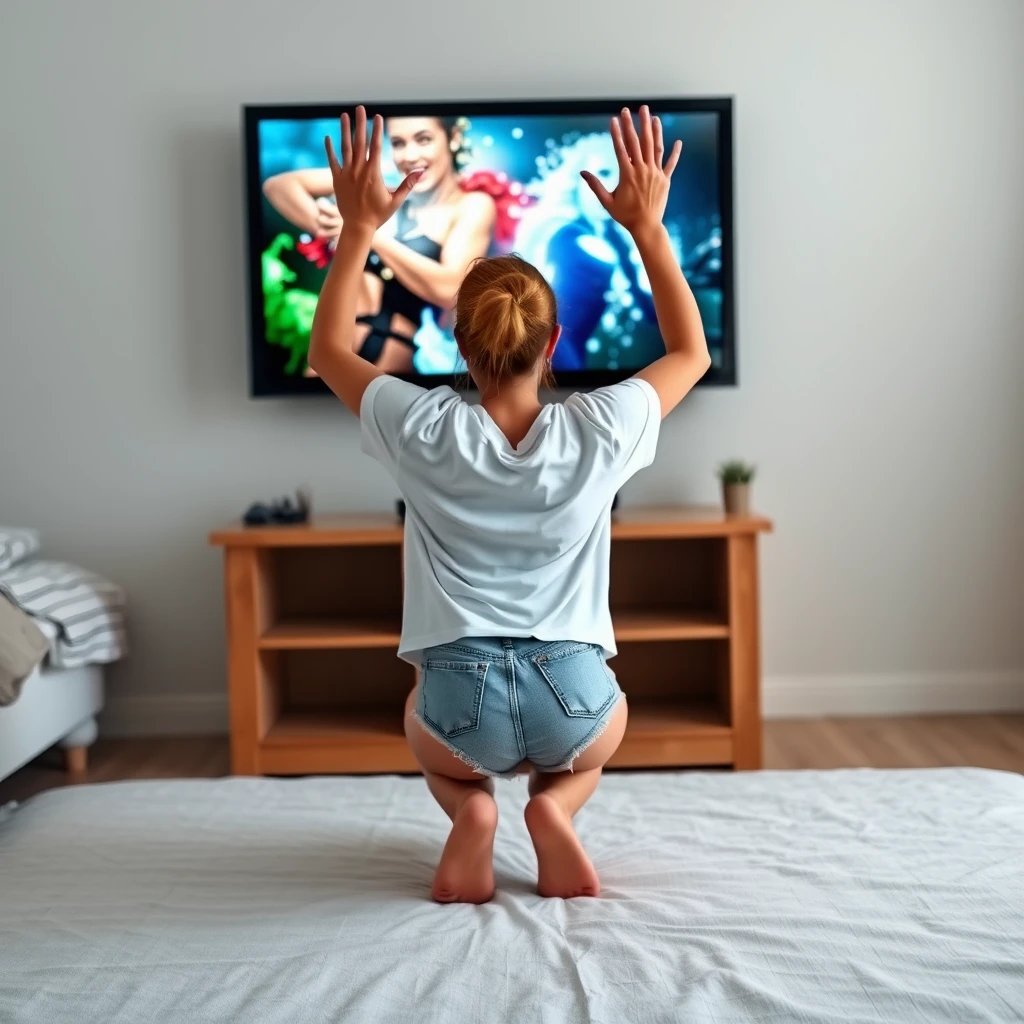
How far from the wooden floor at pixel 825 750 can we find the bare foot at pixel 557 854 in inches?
60.1

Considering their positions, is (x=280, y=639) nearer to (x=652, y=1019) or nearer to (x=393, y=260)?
(x=393, y=260)

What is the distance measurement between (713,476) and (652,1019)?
2413 millimetres

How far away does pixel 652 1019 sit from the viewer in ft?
4.41

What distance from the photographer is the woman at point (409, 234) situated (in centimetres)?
340

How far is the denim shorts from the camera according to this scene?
1.69 metres

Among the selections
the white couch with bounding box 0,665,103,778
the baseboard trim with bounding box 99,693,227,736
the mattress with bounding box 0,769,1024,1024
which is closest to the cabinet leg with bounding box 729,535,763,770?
the mattress with bounding box 0,769,1024,1024

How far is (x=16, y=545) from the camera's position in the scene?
3164mm

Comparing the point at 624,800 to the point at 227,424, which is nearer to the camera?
the point at 624,800

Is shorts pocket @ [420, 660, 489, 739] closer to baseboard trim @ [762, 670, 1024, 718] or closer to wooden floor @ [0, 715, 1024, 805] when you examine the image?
wooden floor @ [0, 715, 1024, 805]

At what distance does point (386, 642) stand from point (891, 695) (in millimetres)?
1608

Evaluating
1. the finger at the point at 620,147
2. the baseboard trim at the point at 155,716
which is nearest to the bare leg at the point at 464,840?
the finger at the point at 620,147

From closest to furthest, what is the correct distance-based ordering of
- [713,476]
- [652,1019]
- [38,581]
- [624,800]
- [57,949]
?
[652,1019] < [57,949] < [624,800] < [38,581] < [713,476]

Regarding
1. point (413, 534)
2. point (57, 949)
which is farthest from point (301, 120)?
point (57, 949)

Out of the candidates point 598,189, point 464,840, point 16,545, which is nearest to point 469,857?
point 464,840
